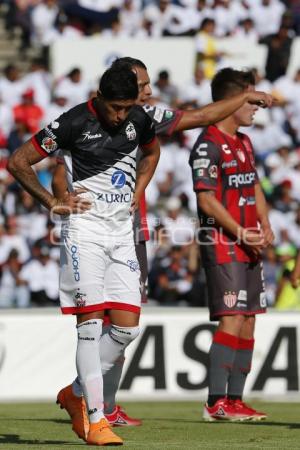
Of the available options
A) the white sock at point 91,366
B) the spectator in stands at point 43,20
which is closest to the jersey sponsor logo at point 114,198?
the white sock at point 91,366

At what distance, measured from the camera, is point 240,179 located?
948 cm

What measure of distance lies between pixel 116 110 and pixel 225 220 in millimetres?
2189

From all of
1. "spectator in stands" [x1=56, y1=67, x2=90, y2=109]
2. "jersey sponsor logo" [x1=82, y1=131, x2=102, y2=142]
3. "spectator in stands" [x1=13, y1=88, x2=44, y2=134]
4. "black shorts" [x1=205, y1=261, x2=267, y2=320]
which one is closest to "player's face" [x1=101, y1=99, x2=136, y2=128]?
"jersey sponsor logo" [x1=82, y1=131, x2=102, y2=142]

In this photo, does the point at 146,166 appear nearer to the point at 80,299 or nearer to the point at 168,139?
the point at 80,299

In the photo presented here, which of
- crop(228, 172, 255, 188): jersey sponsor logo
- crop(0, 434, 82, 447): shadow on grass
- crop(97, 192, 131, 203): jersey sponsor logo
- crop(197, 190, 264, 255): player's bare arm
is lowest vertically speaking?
crop(0, 434, 82, 447): shadow on grass

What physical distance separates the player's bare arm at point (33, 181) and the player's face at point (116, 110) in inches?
19.4

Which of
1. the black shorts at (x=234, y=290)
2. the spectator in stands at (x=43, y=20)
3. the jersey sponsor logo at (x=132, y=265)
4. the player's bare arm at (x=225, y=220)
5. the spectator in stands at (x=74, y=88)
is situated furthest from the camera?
the spectator in stands at (x=43, y=20)

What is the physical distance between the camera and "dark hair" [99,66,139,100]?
7207 mm

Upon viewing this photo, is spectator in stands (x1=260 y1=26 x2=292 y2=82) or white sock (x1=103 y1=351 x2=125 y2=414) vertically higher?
spectator in stands (x1=260 y1=26 x2=292 y2=82)

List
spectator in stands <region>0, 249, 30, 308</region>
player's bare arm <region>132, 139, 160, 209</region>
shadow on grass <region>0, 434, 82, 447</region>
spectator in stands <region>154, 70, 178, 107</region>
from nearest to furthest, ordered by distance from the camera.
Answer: shadow on grass <region>0, 434, 82, 447</region> < player's bare arm <region>132, 139, 160, 209</region> < spectator in stands <region>0, 249, 30, 308</region> < spectator in stands <region>154, 70, 178, 107</region>

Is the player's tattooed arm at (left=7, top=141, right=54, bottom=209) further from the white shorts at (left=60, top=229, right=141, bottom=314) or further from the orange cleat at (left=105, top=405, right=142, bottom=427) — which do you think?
the orange cleat at (left=105, top=405, right=142, bottom=427)

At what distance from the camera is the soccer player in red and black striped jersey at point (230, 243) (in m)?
9.34

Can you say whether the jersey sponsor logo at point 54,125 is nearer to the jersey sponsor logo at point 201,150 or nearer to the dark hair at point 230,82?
the jersey sponsor logo at point 201,150

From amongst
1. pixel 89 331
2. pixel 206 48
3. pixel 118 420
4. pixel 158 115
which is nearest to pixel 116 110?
pixel 158 115
